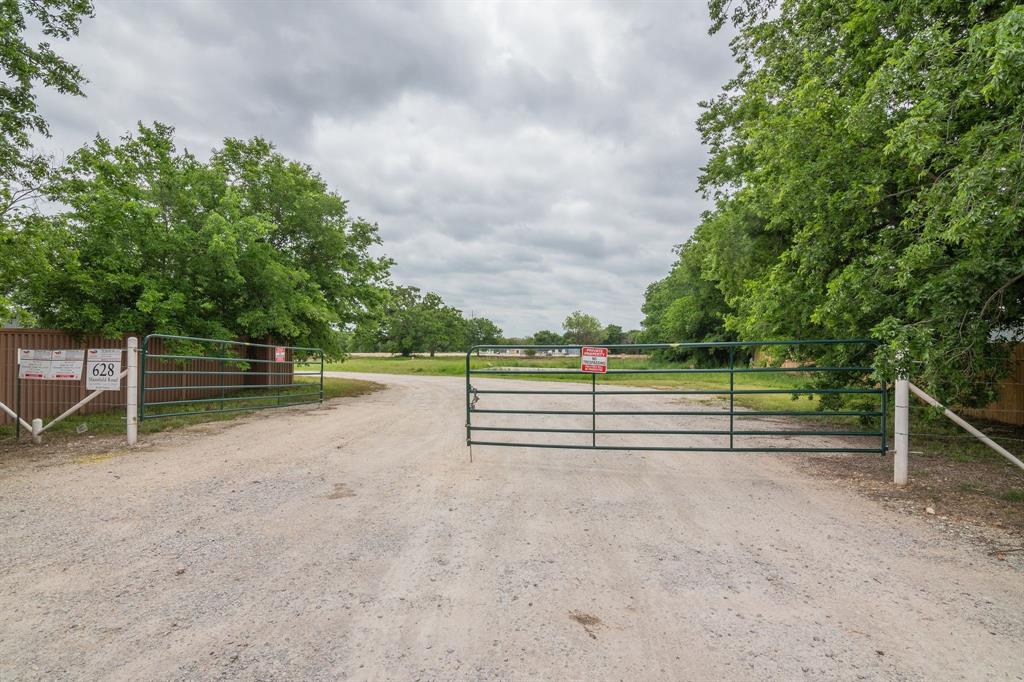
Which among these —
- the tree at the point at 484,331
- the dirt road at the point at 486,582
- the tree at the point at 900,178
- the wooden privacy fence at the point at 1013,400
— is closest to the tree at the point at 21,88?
the dirt road at the point at 486,582

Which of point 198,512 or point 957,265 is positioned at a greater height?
point 957,265

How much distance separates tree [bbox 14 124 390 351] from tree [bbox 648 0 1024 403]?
1159 centimetres

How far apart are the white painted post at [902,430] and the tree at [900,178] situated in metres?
0.24

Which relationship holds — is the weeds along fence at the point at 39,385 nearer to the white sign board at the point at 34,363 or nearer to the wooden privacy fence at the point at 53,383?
the wooden privacy fence at the point at 53,383

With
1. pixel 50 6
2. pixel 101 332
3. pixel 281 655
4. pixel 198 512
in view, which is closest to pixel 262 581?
pixel 281 655

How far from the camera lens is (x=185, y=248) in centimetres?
1102

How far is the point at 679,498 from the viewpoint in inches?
181

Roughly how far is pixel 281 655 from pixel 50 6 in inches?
503

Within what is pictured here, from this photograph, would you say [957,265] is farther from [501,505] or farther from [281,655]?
[281,655]

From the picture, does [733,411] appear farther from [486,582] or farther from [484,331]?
[484,331]

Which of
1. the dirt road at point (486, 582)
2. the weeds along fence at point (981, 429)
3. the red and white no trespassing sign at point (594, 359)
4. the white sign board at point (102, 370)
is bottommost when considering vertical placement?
the dirt road at point (486, 582)

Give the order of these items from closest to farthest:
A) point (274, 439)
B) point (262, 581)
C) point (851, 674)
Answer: point (851, 674) < point (262, 581) < point (274, 439)

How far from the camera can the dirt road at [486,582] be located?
86.2 inches

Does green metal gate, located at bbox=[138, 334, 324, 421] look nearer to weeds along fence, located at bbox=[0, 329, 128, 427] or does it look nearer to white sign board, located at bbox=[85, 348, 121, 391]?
weeds along fence, located at bbox=[0, 329, 128, 427]
